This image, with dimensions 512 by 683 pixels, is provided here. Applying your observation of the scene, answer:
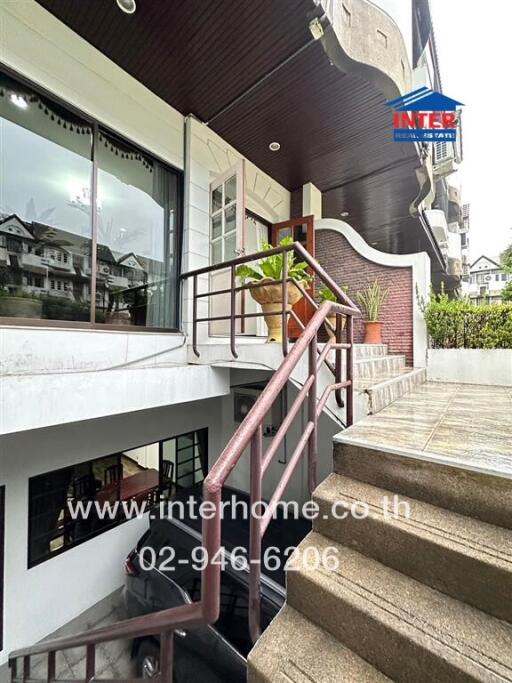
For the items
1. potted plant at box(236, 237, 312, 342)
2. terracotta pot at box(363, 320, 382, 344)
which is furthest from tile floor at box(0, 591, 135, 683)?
terracotta pot at box(363, 320, 382, 344)

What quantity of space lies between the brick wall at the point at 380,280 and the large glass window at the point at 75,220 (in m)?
2.93

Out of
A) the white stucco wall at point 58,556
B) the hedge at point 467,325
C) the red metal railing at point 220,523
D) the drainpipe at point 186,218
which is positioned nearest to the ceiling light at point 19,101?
the drainpipe at point 186,218

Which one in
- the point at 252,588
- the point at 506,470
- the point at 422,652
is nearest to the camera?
the point at 422,652

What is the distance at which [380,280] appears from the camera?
15.8ft

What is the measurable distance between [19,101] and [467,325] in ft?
18.1

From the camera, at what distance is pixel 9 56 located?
8.47 feet

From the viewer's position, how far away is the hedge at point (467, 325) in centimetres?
397

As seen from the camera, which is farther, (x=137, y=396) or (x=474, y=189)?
(x=474, y=189)

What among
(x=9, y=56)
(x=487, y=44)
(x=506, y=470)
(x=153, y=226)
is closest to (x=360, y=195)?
(x=487, y=44)

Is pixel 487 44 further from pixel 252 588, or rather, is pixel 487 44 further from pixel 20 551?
pixel 20 551

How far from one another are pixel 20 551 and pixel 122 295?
267cm

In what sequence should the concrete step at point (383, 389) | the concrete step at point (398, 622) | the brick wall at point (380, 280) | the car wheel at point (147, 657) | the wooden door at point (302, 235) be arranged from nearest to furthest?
the concrete step at point (398, 622)
the car wheel at point (147, 657)
the concrete step at point (383, 389)
the brick wall at point (380, 280)
the wooden door at point (302, 235)

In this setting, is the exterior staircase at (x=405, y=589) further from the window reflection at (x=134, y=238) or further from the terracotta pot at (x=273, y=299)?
the window reflection at (x=134, y=238)

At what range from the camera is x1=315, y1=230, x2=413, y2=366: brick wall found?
14.9ft
